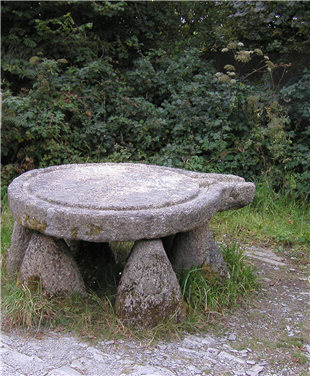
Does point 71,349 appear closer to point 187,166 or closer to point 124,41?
point 187,166

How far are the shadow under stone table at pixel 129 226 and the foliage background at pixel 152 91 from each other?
214 centimetres

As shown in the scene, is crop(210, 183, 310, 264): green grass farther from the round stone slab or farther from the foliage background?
the round stone slab

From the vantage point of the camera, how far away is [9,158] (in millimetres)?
5672

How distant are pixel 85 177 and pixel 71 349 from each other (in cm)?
132

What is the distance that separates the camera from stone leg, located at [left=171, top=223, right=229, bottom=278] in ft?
10.1

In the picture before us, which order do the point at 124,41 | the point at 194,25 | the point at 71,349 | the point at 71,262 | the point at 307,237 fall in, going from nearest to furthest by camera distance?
the point at 71,349, the point at 71,262, the point at 307,237, the point at 124,41, the point at 194,25

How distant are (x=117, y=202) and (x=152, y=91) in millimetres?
4330

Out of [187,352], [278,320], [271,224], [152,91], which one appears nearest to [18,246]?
[187,352]

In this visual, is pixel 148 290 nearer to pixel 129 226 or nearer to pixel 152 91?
pixel 129 226

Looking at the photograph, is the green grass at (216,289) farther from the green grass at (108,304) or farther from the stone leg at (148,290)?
the stone leg at (148,290)

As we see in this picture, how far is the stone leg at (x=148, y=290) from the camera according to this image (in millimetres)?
2611

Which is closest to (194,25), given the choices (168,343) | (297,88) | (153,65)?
(153,65)

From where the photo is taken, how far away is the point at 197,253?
3.08m

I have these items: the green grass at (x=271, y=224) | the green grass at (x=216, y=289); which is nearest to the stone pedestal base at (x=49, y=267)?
the green grass at (x=216, y=289)
